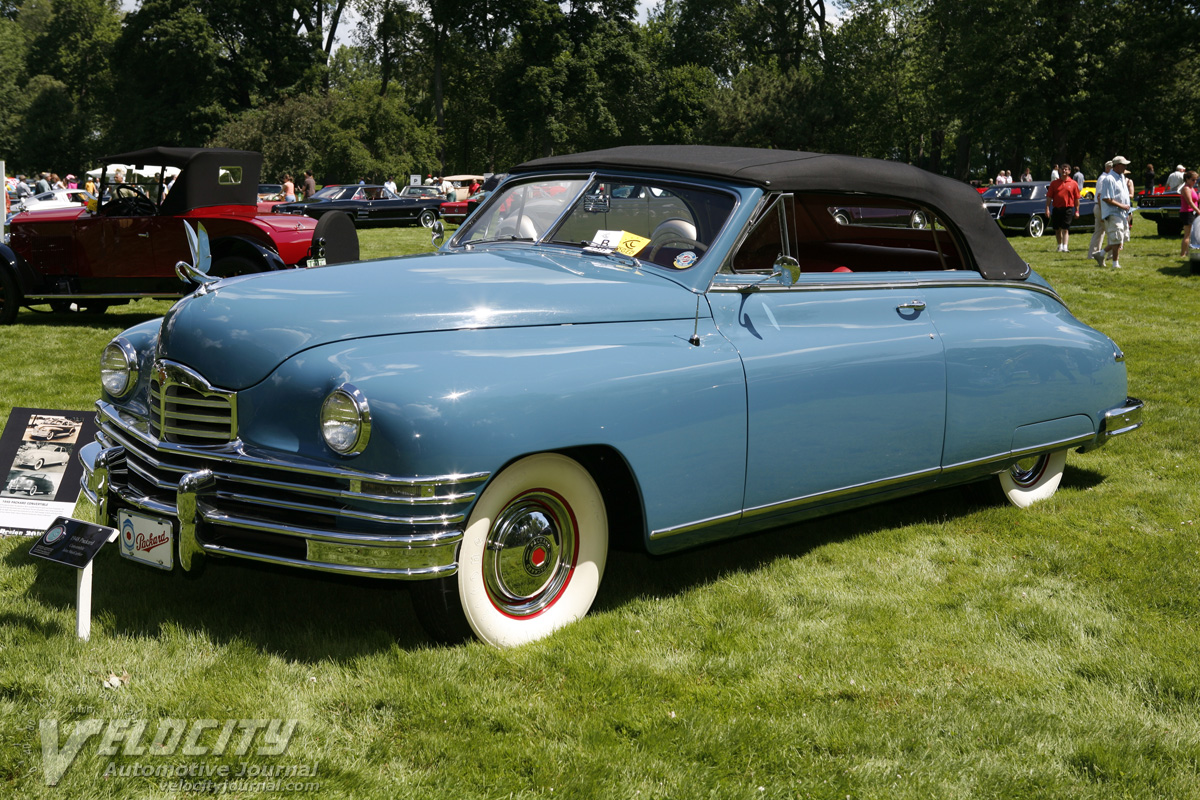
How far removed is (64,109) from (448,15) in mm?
24263

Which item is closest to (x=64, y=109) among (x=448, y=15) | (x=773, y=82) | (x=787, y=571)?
(x=448, y=15)

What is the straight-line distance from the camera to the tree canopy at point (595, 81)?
40.4m

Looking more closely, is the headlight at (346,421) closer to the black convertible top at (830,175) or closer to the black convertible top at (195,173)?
the black convertible top at (830,175)

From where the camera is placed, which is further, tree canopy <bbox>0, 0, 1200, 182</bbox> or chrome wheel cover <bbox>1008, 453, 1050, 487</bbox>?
tree canopy <bbox>0, 0, 1200, 182</bbox>

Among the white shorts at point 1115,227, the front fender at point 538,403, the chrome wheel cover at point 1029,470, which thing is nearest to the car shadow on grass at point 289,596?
the front fender at point 538,403

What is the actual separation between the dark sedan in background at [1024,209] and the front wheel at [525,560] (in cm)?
2187

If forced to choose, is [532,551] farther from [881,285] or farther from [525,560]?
[881,285]

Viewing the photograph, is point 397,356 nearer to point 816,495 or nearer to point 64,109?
point 816,495

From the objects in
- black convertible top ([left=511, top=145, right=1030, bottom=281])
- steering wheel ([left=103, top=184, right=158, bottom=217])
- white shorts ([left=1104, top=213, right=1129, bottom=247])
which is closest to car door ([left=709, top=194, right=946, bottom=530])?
black convertible top ([left=511, top=145, right=1030, bottom=281])

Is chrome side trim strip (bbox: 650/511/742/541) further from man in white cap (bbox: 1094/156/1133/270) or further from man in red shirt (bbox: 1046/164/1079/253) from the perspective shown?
man in red shirt (bbox: 1046/164/1079/253)

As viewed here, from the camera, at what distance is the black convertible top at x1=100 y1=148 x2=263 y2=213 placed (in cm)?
1186

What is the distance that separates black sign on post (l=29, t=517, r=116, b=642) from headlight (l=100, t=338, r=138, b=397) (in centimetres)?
67

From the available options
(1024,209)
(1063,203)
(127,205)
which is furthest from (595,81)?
(127,205)

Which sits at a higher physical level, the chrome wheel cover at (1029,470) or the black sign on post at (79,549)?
the black sign on post at (79,549)
